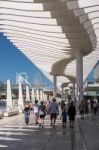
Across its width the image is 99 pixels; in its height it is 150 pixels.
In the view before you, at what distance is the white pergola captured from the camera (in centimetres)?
2249

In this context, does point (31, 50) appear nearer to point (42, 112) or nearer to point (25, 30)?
point (25, 30)

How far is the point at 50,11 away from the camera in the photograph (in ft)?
76.9

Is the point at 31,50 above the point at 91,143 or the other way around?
above

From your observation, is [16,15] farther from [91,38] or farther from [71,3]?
[91,38]

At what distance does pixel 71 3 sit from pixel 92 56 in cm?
3191

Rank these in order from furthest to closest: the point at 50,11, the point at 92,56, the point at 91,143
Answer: the point at 92,56 → the point at 50,11 → the point at 91,143

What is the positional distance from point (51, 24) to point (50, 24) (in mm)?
84

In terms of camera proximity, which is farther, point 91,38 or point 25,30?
point 91,38

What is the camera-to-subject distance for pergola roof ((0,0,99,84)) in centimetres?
2250

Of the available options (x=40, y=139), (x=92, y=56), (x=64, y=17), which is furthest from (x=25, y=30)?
(x=92, y=56)

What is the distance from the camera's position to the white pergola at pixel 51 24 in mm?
22486

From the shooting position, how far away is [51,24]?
27438 mm

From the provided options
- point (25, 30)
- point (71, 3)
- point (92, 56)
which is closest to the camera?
point (71, 3)

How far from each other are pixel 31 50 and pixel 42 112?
64.9 feet
